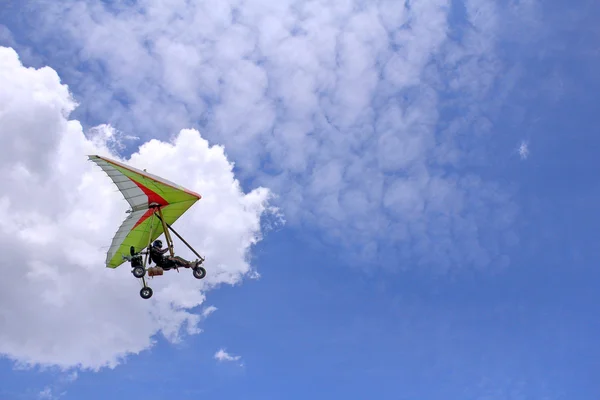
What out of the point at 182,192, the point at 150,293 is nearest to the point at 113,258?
the point at 150,293

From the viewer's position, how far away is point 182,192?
103ft

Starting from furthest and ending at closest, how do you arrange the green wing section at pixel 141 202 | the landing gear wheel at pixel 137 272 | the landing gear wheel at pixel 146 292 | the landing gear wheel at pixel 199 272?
1. the landing gear wheel at pixel 199 272
2. the landing gear wheel at pixel 146 292
3. the green wing section at pixel 141 202
4. the landing gear wheel at pixel 137 272

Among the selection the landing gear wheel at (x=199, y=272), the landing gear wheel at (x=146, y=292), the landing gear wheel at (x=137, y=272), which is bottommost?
the landing gear wheel at (x=146, y=292)

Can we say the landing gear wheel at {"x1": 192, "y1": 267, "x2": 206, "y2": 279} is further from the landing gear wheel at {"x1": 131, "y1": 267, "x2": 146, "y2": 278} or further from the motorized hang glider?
the landing gear wheel at {"x1": 131, "y1": 267, "x2": 146, "y2": 278}

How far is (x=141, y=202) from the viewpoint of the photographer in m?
32.4

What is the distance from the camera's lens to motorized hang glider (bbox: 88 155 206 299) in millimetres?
30328

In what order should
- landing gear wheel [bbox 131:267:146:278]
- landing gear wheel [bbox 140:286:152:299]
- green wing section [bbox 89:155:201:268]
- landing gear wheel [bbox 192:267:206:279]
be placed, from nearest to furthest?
1. landing gear wheel [bbox 131:267:146:278]
2. green wing section [bbox 89:155:201:268]
3. landing gear wheel [bbox 140:286:152:299]
4. landing gear wheel [bbox 192:267:206:279]

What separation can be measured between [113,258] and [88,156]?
6972 mm

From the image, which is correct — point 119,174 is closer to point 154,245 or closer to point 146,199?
point 146,199

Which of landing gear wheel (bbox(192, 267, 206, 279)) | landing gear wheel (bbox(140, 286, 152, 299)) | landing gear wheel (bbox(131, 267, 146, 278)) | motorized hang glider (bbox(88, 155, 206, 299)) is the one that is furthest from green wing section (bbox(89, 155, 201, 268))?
landing gear wheel (bbox(192, 267, 206, 279))

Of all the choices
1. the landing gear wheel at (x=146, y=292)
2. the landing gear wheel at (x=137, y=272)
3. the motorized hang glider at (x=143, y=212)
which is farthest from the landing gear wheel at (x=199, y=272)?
the landing gear wheel at (x=137, y=272)

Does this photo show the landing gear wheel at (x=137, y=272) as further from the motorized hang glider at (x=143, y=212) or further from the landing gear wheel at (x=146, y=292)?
the landing gear wheel at (x=146, y=292)

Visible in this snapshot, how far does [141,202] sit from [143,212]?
63 centimetres

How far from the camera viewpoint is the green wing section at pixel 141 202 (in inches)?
1195
